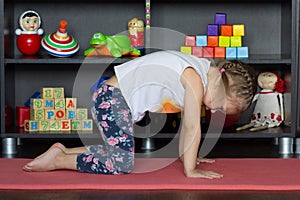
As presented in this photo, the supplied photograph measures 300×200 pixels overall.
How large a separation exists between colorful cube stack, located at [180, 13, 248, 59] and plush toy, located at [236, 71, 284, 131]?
21 cm

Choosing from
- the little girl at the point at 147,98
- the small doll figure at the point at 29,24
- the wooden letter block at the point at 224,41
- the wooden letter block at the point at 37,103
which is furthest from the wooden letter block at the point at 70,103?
the wooden letter block at the point at 224,41

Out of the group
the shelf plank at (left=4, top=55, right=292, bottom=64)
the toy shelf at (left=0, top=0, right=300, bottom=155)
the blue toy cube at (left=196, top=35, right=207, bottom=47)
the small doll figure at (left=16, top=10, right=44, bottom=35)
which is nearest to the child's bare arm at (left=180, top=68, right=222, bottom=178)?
the shelf plank at (left=4, top=55, right=292, bottom=64)

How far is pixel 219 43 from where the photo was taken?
292 cm

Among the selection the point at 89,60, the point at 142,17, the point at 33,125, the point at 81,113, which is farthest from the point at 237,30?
the point at 33,125

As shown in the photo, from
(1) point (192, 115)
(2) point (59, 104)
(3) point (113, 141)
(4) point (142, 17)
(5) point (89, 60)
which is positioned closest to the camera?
(1) point (192, 115)

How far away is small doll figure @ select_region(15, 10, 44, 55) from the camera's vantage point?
9.68 feet

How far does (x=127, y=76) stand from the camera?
7.30 feet

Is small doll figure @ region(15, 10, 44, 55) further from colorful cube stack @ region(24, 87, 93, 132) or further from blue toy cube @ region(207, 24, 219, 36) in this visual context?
blue toy cube @ region(207, 24, 219, 36)

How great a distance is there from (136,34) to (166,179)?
39.2 inches

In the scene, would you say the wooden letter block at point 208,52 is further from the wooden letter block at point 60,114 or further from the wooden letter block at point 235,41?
the wooden letter block at point 60,114

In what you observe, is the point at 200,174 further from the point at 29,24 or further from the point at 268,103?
the point at 29,24

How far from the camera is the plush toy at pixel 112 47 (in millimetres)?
2832

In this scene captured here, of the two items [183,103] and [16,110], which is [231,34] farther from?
[16,110]

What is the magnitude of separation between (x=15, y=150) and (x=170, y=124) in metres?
0.74
